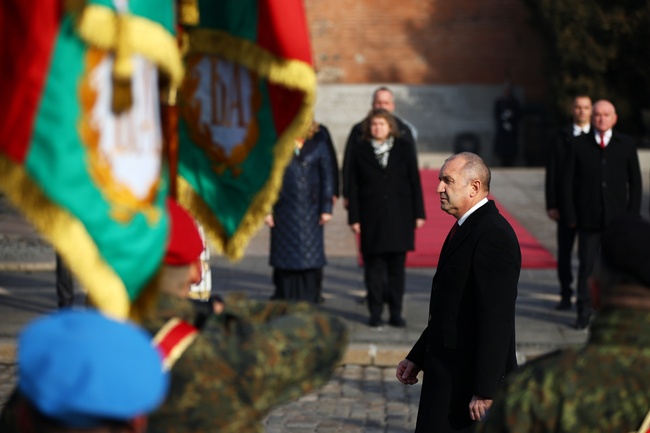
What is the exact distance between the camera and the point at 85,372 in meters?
2.28

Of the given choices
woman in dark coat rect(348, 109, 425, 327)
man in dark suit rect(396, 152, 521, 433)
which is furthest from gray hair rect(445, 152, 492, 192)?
woman in dark coat rect(348, 109, 425, 327)

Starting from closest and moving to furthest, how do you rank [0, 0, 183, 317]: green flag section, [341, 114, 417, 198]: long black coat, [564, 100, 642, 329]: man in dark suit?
[0, 0, 183, 317]: green flag section → [564, 100, 642, 329]: man in dark suit → [341, 114, 417, 198]: long black coat

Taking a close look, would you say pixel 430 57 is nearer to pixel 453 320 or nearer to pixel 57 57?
pixel 453 320

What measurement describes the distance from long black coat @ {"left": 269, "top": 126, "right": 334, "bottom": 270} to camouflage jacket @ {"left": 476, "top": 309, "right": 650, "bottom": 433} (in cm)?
729

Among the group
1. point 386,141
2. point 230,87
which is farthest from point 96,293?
point 386,141

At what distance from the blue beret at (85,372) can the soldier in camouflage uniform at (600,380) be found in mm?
1043

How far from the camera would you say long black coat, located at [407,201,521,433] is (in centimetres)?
520

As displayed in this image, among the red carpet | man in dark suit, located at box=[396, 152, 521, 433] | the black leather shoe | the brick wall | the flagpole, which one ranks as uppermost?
the brick wall

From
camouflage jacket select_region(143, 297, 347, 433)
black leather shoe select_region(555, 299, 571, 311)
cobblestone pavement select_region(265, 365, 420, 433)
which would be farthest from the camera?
black leather shoe select_region(555, 299, 571, 311)

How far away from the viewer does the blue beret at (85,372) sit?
229 cm

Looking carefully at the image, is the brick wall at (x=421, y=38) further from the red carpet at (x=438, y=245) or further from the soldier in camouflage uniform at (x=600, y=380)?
the soldier in camouflage uniform at (x=600, y=380)

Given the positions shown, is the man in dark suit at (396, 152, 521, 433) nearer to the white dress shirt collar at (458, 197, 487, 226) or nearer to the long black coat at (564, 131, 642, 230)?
the white dress shirt collar at (458, 197, 487, 226)

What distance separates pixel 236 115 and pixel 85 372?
1.51 metres

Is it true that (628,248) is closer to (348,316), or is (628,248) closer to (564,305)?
(348,316)
